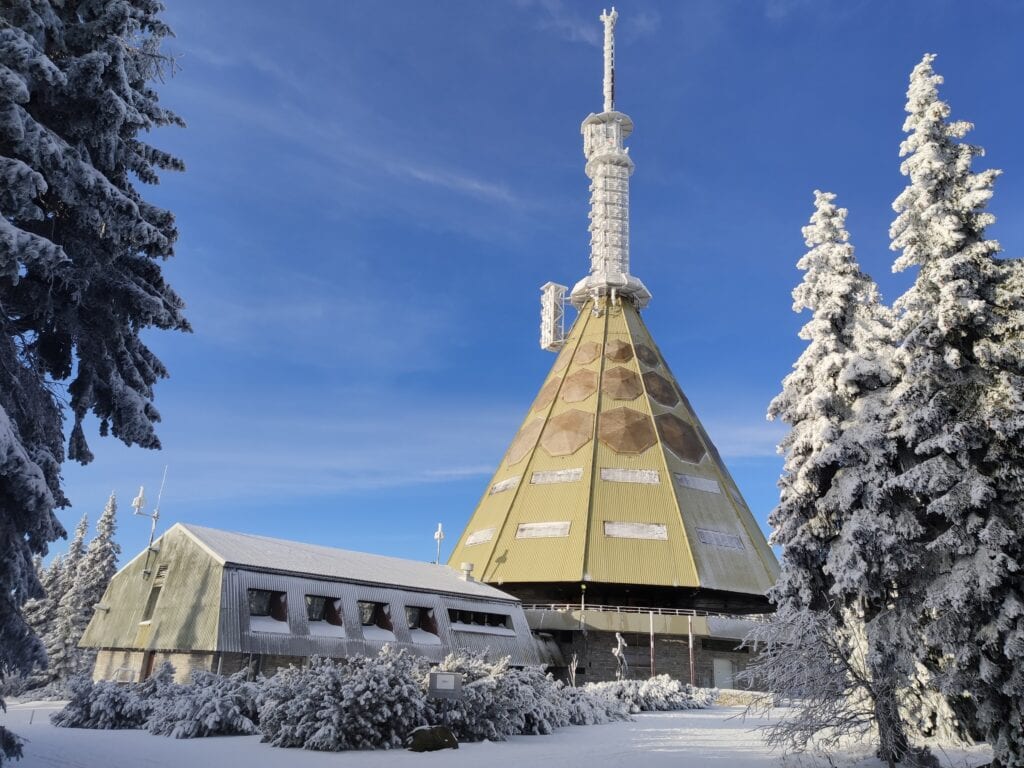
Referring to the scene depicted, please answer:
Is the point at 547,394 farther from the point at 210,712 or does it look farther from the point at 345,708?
the point at 345,708

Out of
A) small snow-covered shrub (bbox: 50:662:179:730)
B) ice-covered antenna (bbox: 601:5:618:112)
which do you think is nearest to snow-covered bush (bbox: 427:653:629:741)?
small snow-covered shrub (bbox: 50:662:179:730)

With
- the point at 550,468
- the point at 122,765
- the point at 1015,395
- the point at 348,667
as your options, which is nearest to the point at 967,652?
the point at 1015,395

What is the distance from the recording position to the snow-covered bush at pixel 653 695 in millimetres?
25609

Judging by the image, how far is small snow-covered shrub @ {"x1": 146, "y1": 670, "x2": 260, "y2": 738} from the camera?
15719 mm

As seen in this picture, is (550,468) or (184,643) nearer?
(184,643)

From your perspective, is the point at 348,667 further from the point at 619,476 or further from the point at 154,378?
the point at 619,476

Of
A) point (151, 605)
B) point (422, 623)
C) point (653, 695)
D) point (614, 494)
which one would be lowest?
point (653, 695)

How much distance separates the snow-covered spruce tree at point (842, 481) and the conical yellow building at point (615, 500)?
70.1 feet

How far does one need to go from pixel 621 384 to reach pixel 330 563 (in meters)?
25.3

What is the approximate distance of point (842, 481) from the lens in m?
14.2

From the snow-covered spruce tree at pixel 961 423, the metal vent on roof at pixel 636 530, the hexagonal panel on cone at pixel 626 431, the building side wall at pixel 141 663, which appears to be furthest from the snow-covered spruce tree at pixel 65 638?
the snow-covered spruce tree at pixel 961 423

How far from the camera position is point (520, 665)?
32.6m

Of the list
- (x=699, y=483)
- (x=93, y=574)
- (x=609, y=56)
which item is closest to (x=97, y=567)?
(x=93, y=574)

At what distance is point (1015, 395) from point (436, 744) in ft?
40.0
